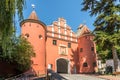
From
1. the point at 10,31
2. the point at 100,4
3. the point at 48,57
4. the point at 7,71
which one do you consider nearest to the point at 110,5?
the point at 100,4

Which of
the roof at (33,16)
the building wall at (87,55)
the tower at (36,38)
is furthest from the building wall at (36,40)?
the building wall at (87,55)

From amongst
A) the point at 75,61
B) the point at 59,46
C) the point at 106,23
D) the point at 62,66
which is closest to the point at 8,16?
the point at 106,23

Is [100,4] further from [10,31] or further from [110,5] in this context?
[10,31]

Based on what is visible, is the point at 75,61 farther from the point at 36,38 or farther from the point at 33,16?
the point at 33,16

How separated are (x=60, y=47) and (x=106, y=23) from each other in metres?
10.9

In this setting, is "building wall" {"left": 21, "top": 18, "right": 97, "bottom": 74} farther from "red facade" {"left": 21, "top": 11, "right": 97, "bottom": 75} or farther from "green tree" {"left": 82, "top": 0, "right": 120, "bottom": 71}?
"green tree" {"left": 82, "top": 0, "right": 120, "bottom": 71}

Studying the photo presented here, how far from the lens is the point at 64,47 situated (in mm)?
37000

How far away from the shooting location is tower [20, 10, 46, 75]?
100ft

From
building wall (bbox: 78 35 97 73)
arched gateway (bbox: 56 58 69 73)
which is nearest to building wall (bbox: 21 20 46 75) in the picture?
arched gateway (bbox: 56 58 69 73)

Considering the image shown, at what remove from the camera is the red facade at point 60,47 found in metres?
31.2

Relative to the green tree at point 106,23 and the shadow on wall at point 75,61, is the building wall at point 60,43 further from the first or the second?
the green tree at point 106,23

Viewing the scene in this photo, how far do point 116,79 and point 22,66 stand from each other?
1136cm

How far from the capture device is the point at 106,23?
1100 inches

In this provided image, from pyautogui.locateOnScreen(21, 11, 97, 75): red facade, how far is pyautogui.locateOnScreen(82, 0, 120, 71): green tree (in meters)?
7.94
